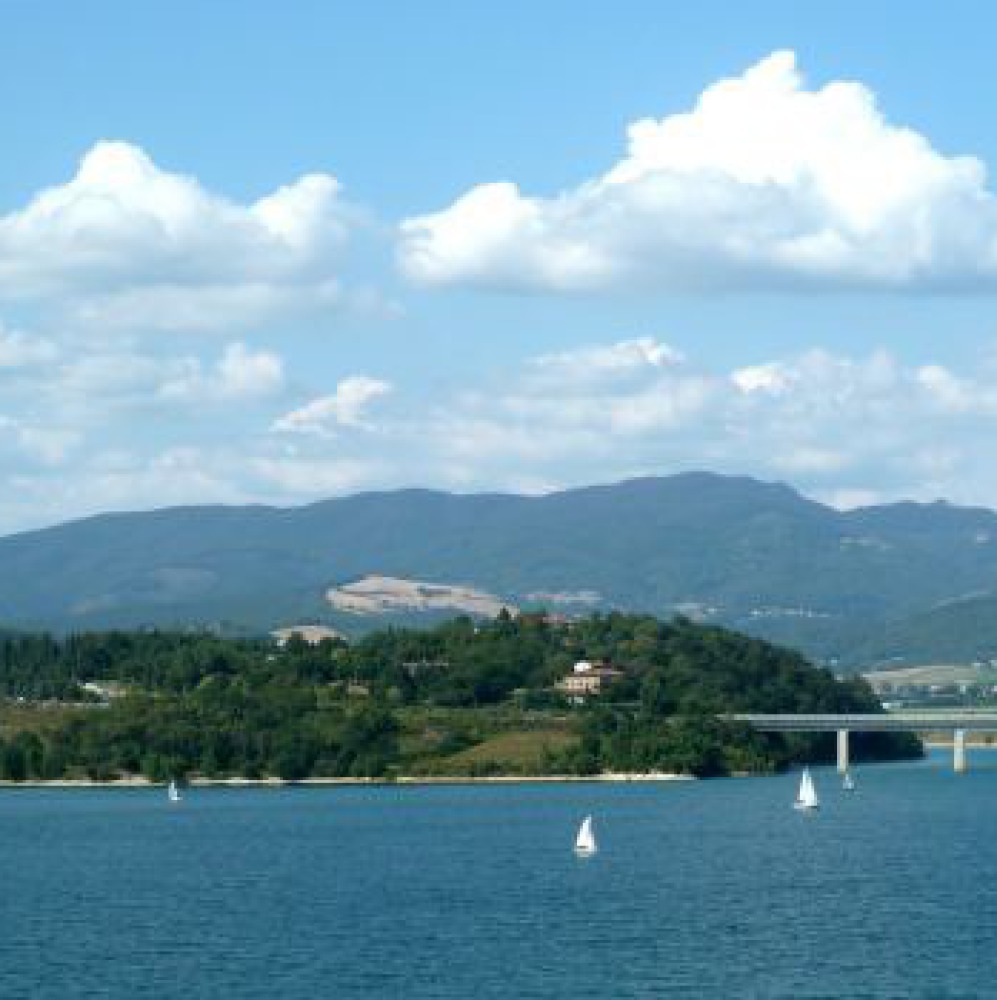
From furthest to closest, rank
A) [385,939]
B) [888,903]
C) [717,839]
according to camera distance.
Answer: [717,839] → [888,903] → [385,939]

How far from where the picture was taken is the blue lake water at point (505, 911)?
10412 cm

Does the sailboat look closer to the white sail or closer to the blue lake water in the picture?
the white sail

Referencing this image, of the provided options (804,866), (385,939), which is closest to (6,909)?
(385,939)

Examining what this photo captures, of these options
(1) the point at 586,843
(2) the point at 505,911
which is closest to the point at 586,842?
(1) the point at 586,843

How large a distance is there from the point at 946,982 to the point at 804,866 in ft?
168

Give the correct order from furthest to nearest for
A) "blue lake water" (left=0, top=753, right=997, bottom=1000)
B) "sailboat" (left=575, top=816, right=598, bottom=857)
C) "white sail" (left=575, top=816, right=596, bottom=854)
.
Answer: "white sail" (left=575, top=816, right=596, bottom=854)
"sailboat" (left=575, top=816, right=598, bottom=857)
"blue lake water" (left=0, top=753, right=997, bottom=1000)

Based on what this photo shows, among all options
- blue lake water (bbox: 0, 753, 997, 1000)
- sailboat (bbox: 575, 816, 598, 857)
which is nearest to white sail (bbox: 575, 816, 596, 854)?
sailboat (bbox: 575, 816, 598, 857)

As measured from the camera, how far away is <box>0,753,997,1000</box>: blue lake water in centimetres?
10412

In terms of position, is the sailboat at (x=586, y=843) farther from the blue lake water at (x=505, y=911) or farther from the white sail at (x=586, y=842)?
the blue lake water at (x=505, y=911)

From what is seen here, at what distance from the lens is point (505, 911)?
128500 millimetres

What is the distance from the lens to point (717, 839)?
174000 mm

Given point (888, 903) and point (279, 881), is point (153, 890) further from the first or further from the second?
point (888, 903)

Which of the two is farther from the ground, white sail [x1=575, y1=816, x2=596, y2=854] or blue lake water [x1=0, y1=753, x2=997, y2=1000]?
white sail [x1=575, y1=816, x2=596, y2=854]

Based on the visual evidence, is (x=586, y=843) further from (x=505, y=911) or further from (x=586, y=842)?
(x=505, y=911)
